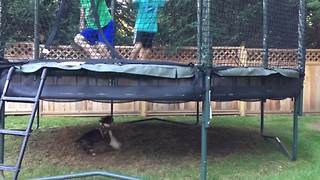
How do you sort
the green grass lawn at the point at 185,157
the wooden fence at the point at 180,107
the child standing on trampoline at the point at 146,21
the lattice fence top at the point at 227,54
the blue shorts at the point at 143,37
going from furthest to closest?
the wooden fence at the point at 180,107 < the lattice fence top at the point at 227,54 < the blue shorts at the point at 143,37 < the child standing on trampoline at the point at 146,21 < the green grass lawn at the point at 185,157

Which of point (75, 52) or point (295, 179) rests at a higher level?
point (75, 52)

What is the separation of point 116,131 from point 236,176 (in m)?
2.71

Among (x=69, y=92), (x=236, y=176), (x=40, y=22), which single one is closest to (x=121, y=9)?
(x=40, y=22)

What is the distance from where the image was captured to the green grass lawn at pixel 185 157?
5949 mm

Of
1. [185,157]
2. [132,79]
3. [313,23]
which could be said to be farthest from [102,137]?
[313,23]

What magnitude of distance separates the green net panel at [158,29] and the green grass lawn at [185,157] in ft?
3.98

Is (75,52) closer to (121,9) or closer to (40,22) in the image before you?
(40,22)

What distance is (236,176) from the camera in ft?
19.1

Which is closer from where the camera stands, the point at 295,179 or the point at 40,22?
the point at 295,179

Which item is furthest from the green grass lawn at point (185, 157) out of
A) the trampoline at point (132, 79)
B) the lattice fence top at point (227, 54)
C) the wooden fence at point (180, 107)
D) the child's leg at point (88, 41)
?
the wooden fence at point (180, 107)

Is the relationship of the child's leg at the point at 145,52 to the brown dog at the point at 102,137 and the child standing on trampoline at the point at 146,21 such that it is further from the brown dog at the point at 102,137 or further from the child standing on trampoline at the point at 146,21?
the brown dog at the point at 102,137

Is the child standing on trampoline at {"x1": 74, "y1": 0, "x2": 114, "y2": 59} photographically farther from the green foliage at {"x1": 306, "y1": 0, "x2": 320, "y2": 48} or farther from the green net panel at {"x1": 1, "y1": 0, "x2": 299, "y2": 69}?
the green foliage at {"x1": 306, "y1": 0, "x2": 320, "y2": 48}

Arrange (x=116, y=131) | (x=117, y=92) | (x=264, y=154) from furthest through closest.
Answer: (x=116, y=131) < (x=264, y=154) < (x=117, y=92)

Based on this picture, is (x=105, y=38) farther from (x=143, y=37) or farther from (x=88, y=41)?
(x=143, y=37)
